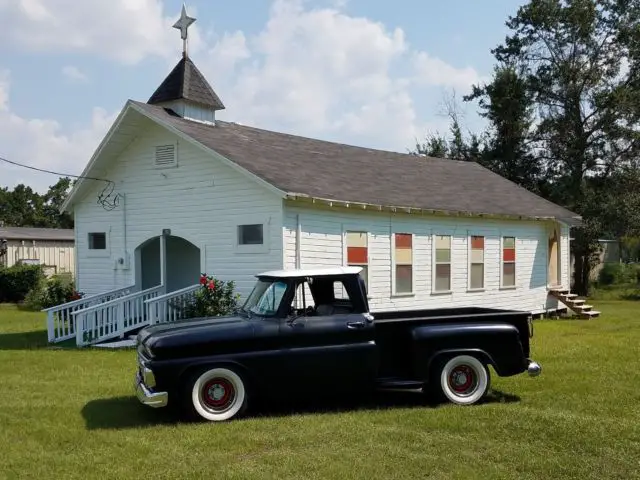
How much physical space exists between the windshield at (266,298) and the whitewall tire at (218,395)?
920 mm

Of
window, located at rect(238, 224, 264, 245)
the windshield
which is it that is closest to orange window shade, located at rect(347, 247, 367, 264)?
window, located at rect(238, 224, 264, 245)

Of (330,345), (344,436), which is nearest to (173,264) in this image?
(330,345)

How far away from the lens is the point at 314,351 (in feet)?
27.0

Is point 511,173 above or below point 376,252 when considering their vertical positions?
above

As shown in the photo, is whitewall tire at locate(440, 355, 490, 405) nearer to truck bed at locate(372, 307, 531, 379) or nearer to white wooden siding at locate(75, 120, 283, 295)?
truck bed at locate(372, 307, 531, 379)

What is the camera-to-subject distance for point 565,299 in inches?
922

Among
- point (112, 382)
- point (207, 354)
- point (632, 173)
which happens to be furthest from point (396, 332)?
point (632, 173)

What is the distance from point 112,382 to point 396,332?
4.66 m

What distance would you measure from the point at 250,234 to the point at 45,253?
31.6m

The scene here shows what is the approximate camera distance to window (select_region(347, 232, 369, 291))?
1659 cm

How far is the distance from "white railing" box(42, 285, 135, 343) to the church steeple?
4.92 metres

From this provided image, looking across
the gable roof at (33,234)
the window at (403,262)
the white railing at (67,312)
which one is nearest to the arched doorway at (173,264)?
the white railing at (67,312)

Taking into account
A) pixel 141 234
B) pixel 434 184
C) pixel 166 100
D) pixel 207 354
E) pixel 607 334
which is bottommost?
pixel 607 334

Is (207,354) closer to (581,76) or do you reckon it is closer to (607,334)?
(607,334)
